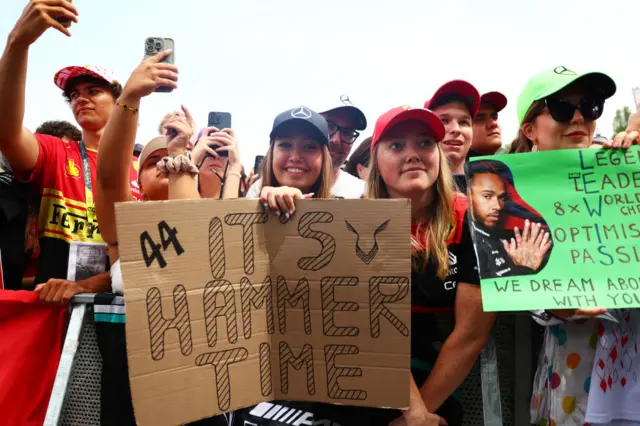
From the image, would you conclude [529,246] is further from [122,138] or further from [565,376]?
[122,138]

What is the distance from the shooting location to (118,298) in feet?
7.55

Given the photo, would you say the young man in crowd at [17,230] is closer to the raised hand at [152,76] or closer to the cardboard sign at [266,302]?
the raised hand at [152,76]

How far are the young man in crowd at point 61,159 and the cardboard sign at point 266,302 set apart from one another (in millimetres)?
745

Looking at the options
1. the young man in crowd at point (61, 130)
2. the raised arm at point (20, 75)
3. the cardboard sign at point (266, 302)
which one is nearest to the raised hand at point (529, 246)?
the cardboard sign at point (266, 302)

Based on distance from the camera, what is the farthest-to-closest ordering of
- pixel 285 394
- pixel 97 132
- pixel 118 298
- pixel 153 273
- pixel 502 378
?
pixel 97 132
pixel 118 298
pixel 502 378
pixel 285 394
pixel 153 273

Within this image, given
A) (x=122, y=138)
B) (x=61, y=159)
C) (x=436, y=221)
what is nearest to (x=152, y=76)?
(x=122, y=138)

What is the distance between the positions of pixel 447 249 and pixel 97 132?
7.48ft

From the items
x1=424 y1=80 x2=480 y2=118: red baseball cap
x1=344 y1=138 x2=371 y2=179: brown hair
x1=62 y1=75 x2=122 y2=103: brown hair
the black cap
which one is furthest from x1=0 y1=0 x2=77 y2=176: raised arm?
x1=344 y1=138 x2=371 y2=179: brown hair

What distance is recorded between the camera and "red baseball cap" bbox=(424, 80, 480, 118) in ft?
10.5

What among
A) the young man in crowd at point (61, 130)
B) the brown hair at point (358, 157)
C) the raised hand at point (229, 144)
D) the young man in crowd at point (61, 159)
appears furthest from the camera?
the young man in crowd at point (61, 130)

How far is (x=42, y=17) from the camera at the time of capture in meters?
2.29

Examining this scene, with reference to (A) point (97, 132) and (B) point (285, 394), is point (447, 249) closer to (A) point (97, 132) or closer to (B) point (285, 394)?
(B) point (285, 394)

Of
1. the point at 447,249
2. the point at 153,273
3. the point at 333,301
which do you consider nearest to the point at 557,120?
the point at 447,249

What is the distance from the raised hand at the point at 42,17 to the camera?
2.29m
